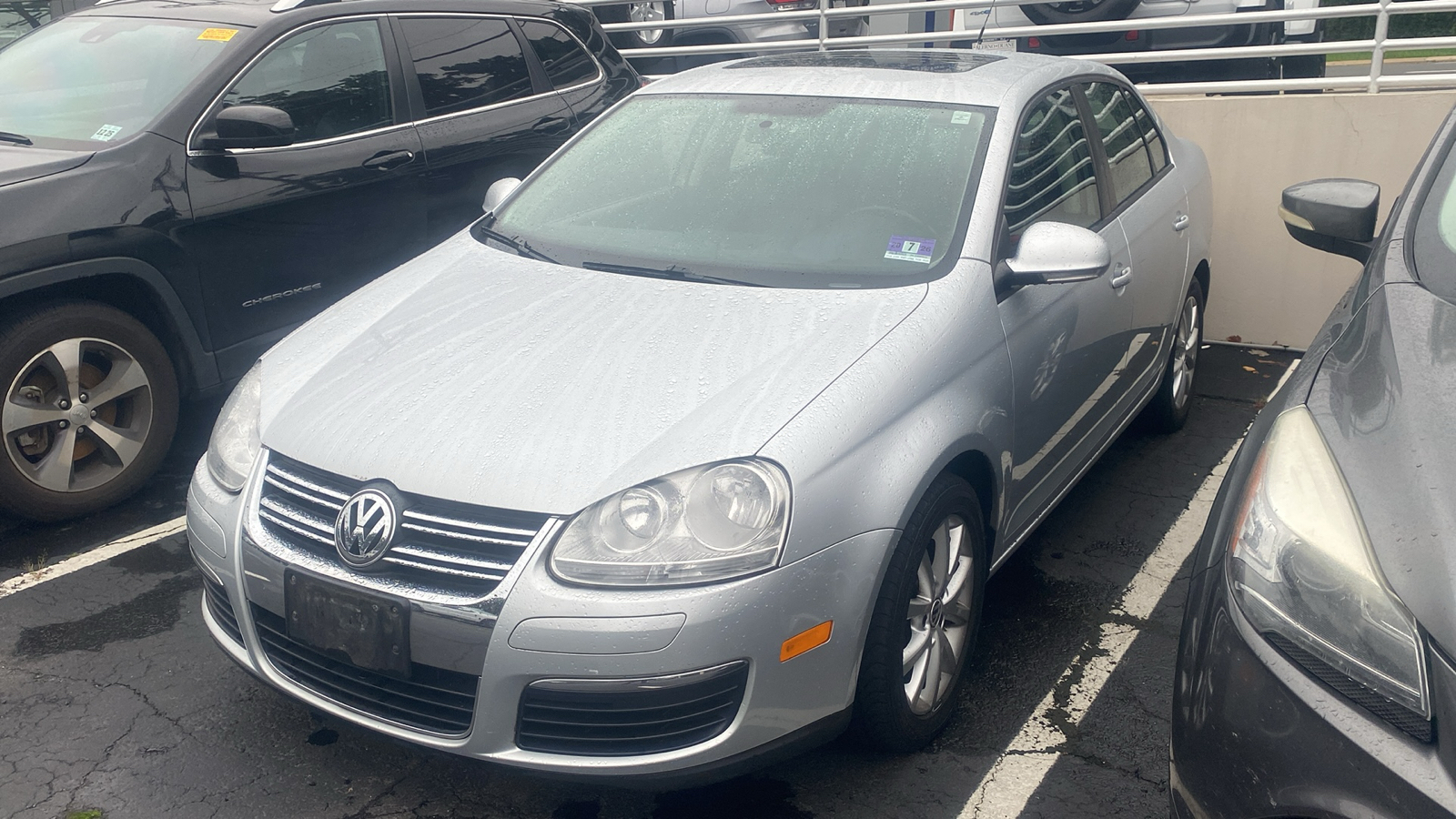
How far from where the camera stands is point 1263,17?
6.54 meters

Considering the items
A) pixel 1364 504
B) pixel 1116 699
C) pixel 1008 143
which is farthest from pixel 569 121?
pixel 1364 504

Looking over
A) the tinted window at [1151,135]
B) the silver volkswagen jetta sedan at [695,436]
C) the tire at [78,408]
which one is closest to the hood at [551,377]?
the silver volkswagen jetta sedan at [695,436]

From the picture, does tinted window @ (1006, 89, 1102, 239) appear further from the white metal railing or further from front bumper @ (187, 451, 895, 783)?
the white metal railing

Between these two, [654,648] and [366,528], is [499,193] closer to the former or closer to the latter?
[366,528]

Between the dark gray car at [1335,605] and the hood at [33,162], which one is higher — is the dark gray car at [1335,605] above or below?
below

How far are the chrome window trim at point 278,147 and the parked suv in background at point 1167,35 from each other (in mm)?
3910

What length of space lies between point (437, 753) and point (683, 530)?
68 centimetres

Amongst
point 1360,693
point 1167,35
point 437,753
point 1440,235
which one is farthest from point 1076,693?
point 1167,35

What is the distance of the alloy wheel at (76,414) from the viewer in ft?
13.0

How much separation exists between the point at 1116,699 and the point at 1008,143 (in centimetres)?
154

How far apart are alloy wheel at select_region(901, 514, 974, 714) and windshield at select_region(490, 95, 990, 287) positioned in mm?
687

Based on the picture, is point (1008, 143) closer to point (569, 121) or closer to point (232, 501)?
point (232, 501)

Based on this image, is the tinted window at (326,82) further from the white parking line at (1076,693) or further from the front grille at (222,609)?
the white parking line at (1076,693)

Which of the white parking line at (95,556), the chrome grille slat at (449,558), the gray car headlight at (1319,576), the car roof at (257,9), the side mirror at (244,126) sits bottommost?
the white parking line at (95,556)
